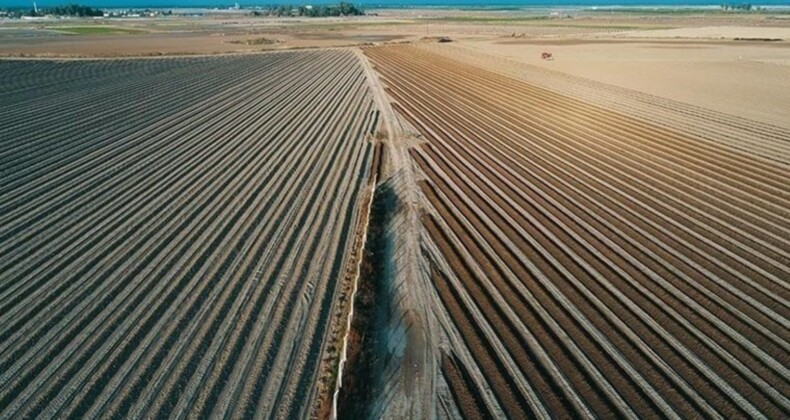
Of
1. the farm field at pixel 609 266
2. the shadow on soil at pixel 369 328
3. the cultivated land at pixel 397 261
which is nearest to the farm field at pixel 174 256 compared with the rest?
the cultivated land at pixel 397 261

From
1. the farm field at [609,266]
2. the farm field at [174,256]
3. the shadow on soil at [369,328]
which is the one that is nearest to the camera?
the shadow on soil at [369,328]

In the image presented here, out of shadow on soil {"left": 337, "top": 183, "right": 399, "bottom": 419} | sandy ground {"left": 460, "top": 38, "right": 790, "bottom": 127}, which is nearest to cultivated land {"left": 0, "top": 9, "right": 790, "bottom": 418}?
shadow on soil {"left": 337, "top": 183, "right": 399, "bottom": 419}

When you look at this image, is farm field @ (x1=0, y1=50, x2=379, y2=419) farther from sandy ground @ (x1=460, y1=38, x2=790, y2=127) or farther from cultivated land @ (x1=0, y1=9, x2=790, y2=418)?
sandy ground @ (x1=460, y1=38, x2=790, y2=127)

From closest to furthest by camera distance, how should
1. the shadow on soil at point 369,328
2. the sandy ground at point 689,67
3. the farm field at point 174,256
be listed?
the shadow on soil at point 369,328 < the farm field at point 174,256 < the sandy ground at point 689,67

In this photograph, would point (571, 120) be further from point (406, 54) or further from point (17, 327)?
point (406, 54)

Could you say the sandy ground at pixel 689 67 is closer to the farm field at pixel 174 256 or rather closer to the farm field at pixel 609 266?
the farm field at pixel 609 266

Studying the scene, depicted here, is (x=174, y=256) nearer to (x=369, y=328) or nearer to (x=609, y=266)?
(x=369, y=328)

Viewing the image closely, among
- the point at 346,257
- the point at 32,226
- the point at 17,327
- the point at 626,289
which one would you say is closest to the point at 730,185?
the point at 626,289
